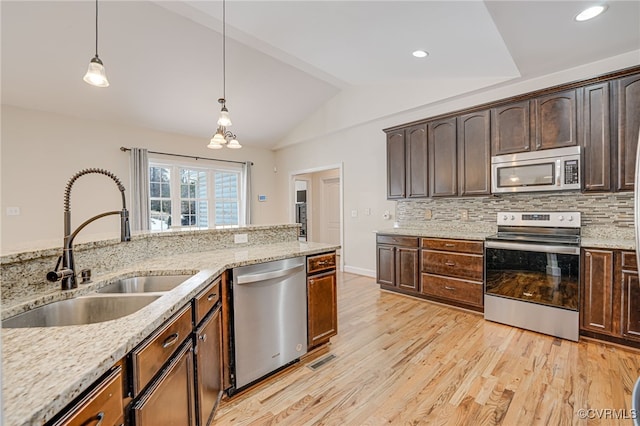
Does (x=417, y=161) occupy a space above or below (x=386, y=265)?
above

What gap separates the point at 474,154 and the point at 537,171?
0.65m

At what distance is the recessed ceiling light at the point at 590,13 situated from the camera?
1997 millimetres

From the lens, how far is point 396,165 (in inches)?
161

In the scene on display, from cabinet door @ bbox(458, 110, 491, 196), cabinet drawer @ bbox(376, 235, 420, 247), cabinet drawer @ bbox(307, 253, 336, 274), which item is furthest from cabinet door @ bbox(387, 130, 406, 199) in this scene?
cabinet drawer @ bbox(307, 253, 336, 274)

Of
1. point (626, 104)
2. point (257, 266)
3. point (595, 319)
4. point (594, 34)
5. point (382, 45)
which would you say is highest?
point (382, 45)

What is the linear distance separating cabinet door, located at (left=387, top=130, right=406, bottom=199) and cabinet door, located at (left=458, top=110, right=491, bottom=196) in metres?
0.76

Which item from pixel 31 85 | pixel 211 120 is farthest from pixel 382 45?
pixel 31 85

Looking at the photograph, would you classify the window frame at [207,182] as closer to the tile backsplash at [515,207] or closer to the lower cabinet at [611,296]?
the tile backsplash at [515,207]

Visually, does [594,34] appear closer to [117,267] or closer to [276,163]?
[117,267]

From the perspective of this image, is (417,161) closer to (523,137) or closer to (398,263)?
(523,137)

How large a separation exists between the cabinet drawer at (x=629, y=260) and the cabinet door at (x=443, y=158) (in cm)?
155

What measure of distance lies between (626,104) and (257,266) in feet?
11.1

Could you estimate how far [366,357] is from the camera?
7.79 feet

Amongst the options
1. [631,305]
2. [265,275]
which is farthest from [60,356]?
[631,305]
